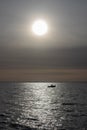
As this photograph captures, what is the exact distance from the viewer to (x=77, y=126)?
2699 inches

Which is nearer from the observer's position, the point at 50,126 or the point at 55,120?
the point at 50,126

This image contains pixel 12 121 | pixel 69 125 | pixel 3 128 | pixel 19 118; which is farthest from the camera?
pixel 19 118

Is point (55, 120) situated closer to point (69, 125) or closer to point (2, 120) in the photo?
point (69, 125)

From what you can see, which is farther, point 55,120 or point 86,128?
point 55,120

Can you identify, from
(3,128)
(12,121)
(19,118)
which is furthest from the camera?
(19,118)

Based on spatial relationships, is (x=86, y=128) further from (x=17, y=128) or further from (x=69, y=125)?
(x=17, y=128)

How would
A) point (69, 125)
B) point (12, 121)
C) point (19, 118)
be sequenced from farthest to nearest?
point (19, 118) < point (12, 121) < point (69, 125)

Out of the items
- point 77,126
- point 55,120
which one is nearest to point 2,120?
point 55,120

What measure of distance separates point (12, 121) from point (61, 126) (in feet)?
48.3

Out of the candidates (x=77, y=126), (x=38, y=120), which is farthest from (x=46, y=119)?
(x=77, y=126)

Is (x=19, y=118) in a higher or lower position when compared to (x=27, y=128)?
higher

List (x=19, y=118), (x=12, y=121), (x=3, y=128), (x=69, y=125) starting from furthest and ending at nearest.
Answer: (x=19, y=118) < (x=12, y=121) < (x=69, y=125) < (x=3, y=128)

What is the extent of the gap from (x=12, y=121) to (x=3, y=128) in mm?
10430

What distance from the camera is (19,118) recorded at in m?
80.8
